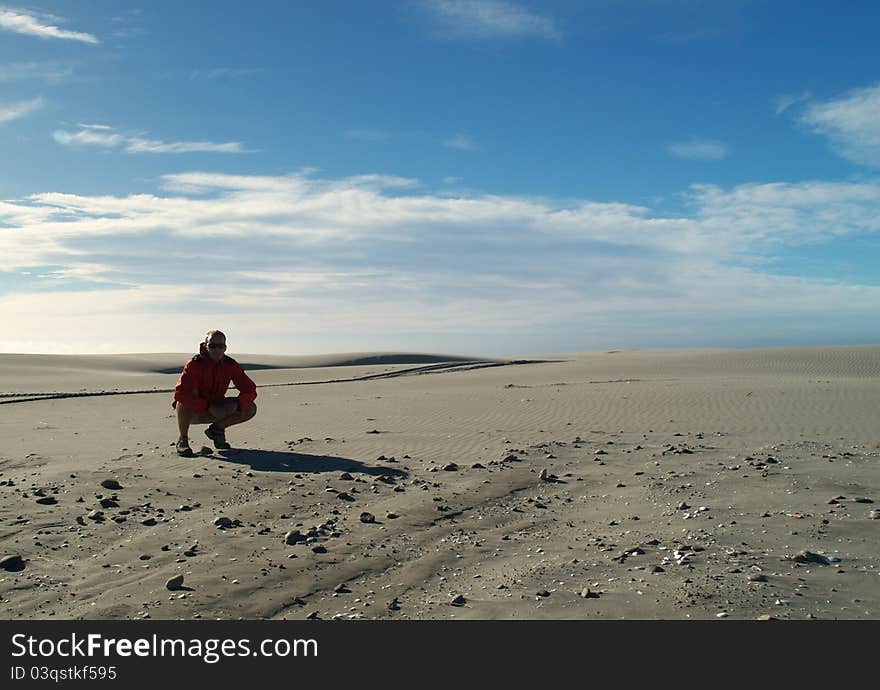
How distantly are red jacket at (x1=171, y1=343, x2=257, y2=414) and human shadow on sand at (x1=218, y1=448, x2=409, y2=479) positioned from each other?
65 centimetres

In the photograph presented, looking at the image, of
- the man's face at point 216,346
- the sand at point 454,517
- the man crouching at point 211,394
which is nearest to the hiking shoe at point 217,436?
the man crouching at point 211,394

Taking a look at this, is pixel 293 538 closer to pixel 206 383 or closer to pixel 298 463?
pixel 298 463

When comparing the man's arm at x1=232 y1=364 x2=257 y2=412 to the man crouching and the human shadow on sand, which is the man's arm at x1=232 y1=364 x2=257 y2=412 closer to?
the man crouching

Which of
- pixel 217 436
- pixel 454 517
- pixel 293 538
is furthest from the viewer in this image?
pixel 217 436

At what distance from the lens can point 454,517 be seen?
21.7 feet

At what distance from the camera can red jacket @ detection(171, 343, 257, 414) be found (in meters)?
9.25

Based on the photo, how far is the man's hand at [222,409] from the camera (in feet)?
31.0

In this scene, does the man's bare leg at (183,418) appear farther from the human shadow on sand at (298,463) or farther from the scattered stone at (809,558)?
the scattered stone at (809,558)

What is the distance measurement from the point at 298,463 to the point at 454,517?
292 centimetres

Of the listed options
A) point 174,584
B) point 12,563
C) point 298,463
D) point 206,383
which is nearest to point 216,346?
point 206,383

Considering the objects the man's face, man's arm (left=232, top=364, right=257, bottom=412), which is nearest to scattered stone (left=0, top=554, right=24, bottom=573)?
the man's face

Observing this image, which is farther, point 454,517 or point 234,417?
point 234,417
